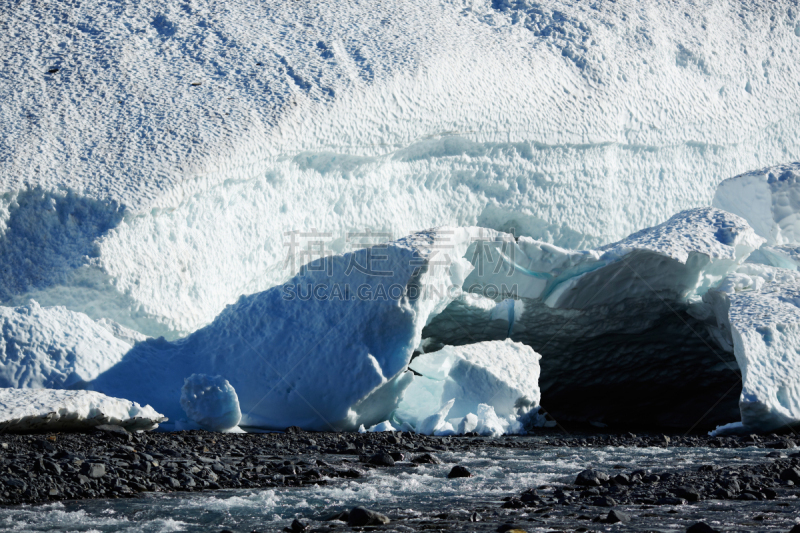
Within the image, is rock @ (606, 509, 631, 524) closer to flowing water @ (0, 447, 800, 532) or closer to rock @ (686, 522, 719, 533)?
flowing water @ (0, 447, 800, 532)

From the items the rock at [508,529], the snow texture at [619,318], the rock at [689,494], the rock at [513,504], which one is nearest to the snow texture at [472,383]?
the snow texture at [619,318]

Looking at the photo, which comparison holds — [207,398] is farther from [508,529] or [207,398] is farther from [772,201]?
[772,201]

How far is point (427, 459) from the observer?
15.7ft

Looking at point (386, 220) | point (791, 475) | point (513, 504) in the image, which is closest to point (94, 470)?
point (513, 504)

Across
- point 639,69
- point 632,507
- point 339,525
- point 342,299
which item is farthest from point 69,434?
point 639,69

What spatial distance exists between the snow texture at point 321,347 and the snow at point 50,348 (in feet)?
0.70

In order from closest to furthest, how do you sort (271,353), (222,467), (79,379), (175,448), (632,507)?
(632,507), (222,467), (175,448), (79,379), (271,353)

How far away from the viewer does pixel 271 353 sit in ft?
20.0

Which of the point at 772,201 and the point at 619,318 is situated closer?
the point at 619,318

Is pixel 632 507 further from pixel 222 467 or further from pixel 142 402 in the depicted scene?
pixel 142 402

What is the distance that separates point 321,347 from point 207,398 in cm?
90

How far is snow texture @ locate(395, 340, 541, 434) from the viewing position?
6.44 meters

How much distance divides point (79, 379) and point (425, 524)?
3.35 m

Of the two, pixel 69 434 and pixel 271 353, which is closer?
pixel 69 434
